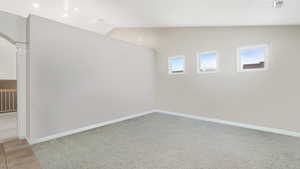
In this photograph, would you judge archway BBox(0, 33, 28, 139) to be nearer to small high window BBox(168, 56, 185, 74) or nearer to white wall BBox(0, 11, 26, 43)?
white wall BBox(0, 11, 26, 43)

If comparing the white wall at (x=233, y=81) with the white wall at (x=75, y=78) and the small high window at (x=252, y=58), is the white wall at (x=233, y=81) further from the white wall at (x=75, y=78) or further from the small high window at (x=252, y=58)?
the white wall at (x=75, y=78)

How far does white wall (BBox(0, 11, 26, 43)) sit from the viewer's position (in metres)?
2.30

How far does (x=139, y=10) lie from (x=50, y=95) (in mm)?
3070

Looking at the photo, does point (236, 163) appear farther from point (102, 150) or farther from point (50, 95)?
point (50, 95)

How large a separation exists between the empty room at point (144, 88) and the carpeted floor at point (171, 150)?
2 cm

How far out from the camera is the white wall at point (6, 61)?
15.2 ft

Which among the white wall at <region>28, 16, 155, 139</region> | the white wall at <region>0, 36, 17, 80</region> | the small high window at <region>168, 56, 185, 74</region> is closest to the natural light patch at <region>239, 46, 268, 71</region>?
the small high window at <region>168, 56, 185, 74</region>

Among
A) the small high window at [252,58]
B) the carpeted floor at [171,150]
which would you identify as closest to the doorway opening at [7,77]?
the carpeted floor at [171,150]

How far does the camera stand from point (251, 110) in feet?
10.9

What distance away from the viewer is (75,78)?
9.93 ft

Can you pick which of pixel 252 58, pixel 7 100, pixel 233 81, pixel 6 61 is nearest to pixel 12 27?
pixel 6 61

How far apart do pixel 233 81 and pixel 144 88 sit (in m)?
2.85

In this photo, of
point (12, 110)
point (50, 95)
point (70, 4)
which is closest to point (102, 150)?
point (50, 95)

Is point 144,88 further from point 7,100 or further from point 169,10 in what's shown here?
point 7,100
